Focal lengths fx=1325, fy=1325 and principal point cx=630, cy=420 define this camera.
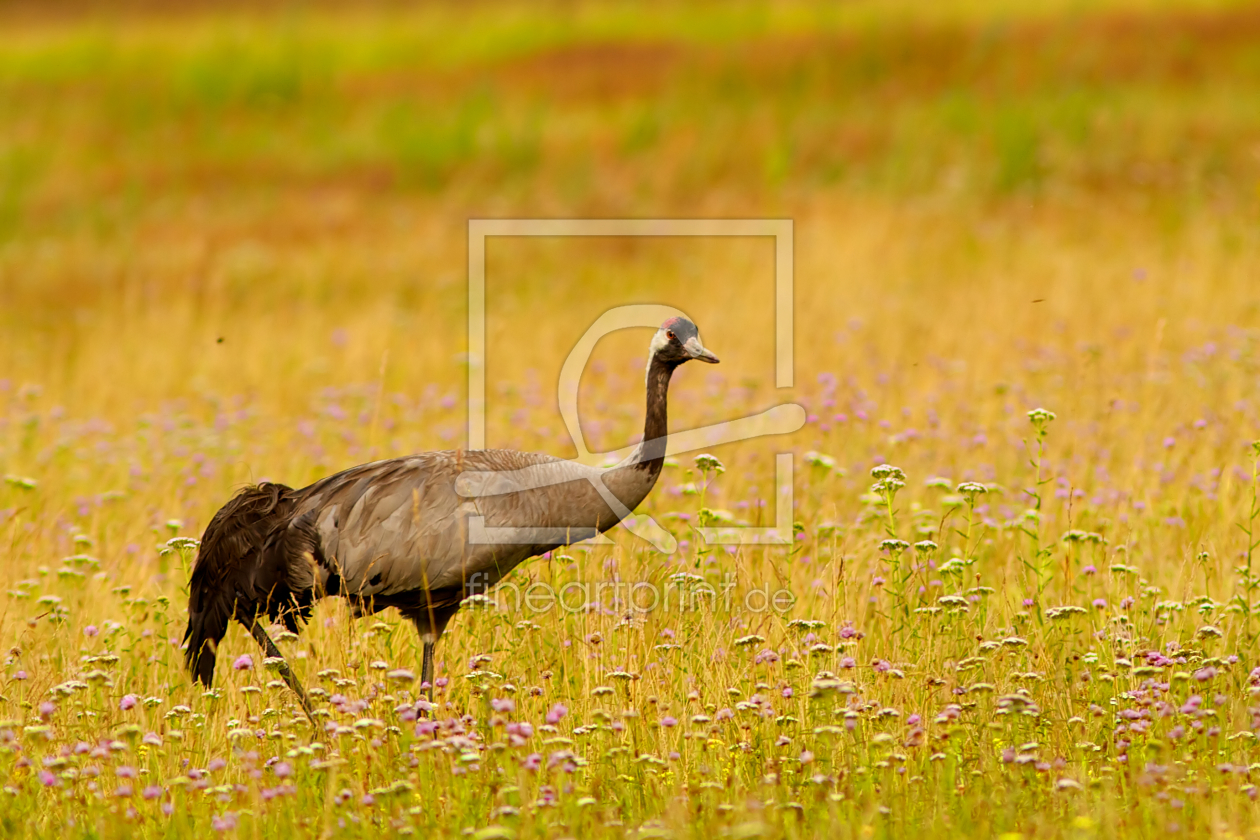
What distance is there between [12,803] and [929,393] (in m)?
6.38

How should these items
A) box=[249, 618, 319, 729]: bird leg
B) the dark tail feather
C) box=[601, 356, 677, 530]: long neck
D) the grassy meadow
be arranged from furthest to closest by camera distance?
box=[601, 356, 677, 530]: long neck
the dark tail feather
box=[249, 618, 319, 729]: bird leg
the grassy meadow

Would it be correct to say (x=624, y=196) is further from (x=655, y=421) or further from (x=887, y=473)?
(x=887, y=473)

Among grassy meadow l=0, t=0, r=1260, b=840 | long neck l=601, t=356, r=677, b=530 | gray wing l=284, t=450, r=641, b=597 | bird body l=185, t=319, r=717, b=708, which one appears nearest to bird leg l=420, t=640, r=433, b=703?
bird body l=185, t=319, r=717, b=708

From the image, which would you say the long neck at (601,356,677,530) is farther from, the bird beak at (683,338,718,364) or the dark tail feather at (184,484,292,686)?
the dark tail feather at (184,484,292,686)

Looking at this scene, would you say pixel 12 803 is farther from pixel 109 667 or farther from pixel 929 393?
pixel 929 393

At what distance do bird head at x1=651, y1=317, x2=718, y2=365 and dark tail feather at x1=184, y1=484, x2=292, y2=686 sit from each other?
1812 millimetres

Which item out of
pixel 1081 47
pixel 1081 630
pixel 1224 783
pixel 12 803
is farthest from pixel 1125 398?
pixel 1081 47

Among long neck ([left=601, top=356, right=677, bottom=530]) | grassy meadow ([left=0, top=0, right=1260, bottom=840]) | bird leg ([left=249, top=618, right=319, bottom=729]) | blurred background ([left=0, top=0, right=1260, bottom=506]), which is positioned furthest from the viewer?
blurred background ([left=0, top=0, right=1260, bottom=506])

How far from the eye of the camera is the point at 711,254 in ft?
50.3

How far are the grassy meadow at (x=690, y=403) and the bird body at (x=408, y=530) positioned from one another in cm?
21

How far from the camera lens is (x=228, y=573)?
567cm

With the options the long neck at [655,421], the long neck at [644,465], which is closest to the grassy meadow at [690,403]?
the long neck at [644,465]

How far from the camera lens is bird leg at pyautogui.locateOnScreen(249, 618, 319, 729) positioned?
4999 millimetres

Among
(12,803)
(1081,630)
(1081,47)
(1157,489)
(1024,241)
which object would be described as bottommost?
(12,803)
